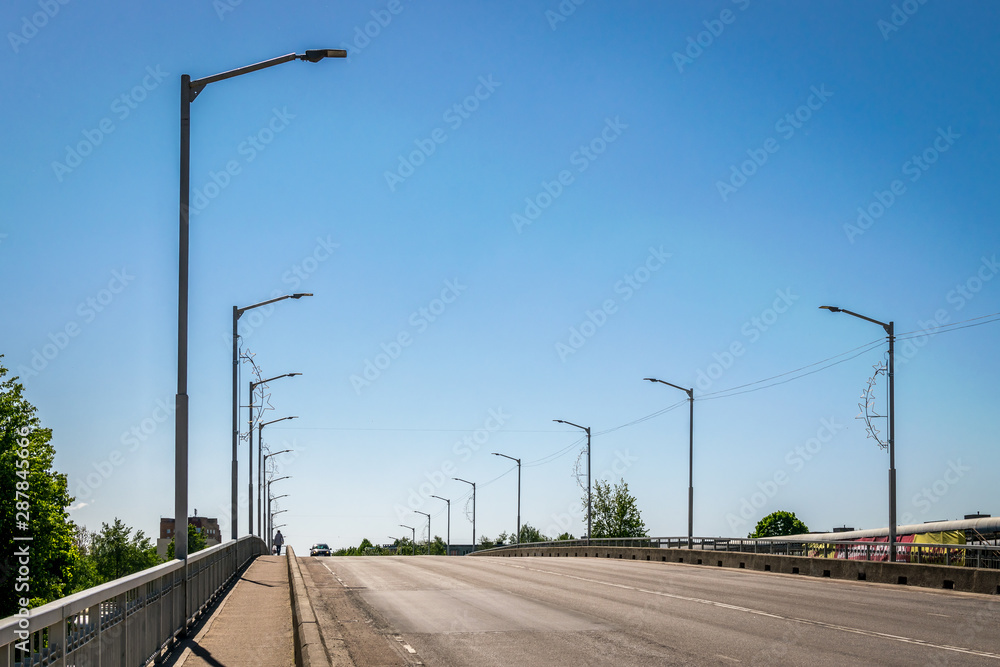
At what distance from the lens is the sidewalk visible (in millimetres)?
11734

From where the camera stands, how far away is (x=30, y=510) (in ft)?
185

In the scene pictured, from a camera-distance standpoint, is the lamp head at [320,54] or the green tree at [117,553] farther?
the green tree at [117,553]

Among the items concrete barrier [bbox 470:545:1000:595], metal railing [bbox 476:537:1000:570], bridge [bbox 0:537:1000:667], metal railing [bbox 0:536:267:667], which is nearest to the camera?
metal railing [bbox 0:536:267:667]

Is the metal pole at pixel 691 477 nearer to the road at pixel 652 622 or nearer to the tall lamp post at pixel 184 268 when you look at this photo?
the road at pixel 652 622

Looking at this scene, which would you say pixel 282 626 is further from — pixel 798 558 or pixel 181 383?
pixel 798 558

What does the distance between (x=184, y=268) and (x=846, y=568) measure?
21.8m

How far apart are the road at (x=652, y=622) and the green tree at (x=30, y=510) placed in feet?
103

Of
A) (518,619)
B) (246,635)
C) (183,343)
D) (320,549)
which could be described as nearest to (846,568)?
(518,619)

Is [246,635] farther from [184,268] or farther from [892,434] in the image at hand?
[892,434]

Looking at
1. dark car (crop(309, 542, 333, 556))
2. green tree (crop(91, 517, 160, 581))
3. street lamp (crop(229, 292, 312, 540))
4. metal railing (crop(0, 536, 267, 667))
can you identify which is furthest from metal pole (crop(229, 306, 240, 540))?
green tree (crop(91, 517, 160, 581))

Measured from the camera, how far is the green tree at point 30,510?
5091 cm

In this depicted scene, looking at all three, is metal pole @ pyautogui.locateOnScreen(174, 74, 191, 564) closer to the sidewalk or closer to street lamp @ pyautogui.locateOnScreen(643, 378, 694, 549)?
the sidewalk

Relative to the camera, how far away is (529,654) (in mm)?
12383

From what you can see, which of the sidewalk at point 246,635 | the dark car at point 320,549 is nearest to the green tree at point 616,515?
the dark car at point 320,549
